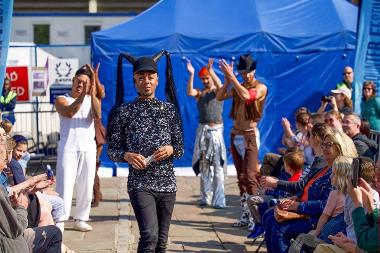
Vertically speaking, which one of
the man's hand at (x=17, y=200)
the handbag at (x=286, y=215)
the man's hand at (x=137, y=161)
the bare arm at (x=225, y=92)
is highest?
the bare arm at (x=225, y=92)

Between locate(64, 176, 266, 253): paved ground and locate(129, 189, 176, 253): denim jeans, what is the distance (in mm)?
1734

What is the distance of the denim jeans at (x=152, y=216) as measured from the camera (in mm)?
5281

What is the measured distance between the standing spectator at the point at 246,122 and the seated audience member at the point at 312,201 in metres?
2.18

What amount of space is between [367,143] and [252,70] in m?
1.66

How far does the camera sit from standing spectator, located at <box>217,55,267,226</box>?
8289mm

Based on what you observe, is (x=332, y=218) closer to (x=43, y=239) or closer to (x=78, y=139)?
(x=43, y=239)

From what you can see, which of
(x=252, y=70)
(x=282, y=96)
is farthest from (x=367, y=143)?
(x=282, y=96)

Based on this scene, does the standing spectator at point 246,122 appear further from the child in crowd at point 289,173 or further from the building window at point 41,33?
the building window at point 41,33

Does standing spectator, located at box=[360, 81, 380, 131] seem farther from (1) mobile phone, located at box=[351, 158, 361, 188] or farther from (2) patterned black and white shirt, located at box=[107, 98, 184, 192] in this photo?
(1) mobile phone, located at box=[351, 158, 361, 188]

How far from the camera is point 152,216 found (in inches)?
211

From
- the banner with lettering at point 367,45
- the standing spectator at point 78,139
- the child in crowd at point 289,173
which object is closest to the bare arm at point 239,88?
the child in crowd at point 289,173

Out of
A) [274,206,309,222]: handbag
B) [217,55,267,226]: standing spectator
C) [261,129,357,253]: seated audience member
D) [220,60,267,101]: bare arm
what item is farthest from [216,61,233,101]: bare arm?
[274,206,309,222]: handbag

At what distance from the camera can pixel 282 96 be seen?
12609 millimetres

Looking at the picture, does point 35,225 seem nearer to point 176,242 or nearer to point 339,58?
point 176,242
